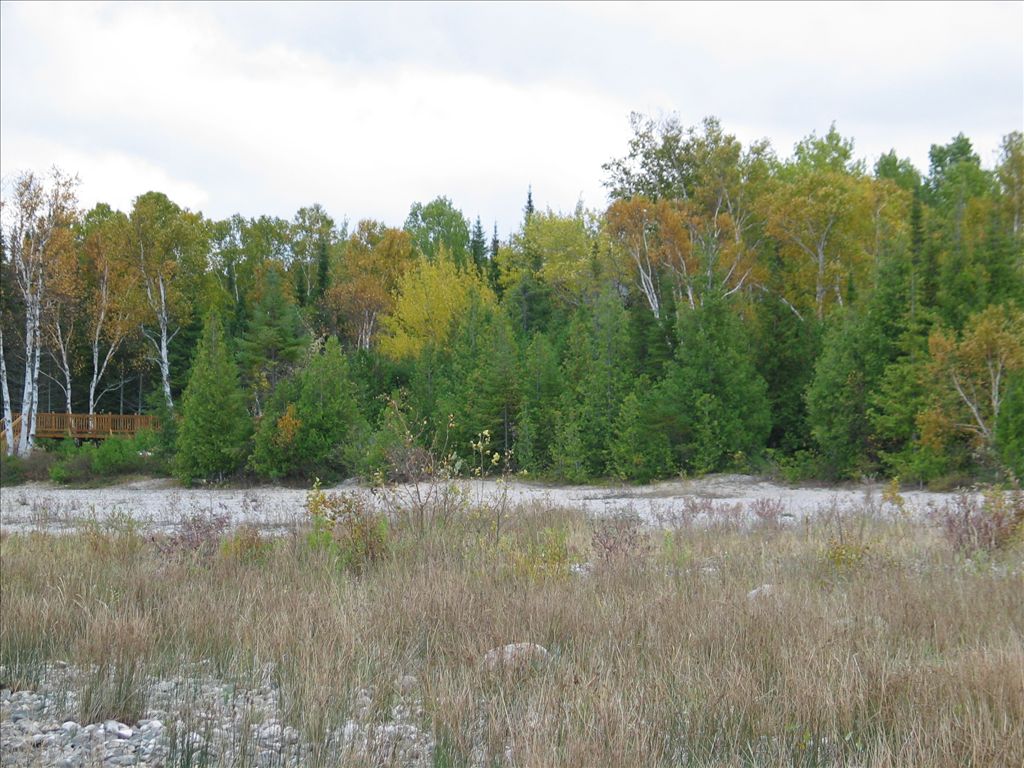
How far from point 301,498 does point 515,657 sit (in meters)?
15.7

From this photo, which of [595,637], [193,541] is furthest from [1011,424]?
[193,541]

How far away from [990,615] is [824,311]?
1194 inches

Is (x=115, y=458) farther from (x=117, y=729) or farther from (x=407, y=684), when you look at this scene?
(x=407, y=684)

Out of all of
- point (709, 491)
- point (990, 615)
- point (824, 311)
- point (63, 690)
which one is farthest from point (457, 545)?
point (824, 311)

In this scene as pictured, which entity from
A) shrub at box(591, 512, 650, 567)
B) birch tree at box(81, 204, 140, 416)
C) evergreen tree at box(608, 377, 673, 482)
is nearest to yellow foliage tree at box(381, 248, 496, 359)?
birch tree at box(81, 204, 140, 416)

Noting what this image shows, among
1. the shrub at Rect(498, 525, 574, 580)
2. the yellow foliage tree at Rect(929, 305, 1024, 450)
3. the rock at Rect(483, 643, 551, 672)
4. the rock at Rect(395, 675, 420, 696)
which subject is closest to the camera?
the rock at Rect(395, 675, 420, 696)

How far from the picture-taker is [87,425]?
36438 mm

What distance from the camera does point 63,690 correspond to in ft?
16.4

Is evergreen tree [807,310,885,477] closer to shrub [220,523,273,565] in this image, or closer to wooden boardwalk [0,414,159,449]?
shrub [220,523,273,565]

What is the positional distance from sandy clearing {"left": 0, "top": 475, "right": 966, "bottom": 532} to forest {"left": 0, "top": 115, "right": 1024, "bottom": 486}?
1029mm

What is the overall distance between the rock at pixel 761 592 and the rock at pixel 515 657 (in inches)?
63.4

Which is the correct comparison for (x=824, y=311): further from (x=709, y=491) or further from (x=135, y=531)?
(x=135, y=531)

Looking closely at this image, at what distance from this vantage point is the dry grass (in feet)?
12.4

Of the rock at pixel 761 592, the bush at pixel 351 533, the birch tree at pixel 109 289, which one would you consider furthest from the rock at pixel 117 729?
the birch tree at pixel 109 289
